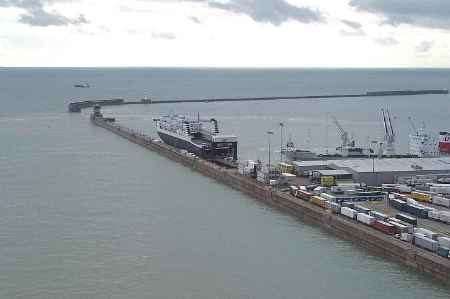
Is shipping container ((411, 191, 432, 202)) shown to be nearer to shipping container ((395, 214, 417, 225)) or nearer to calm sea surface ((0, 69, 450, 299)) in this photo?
shipping container ((395, 214, 417, 225))

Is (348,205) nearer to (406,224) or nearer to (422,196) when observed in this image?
(406,224)

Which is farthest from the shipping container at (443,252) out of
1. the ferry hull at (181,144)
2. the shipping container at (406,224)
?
the ferry hull at (181,144)

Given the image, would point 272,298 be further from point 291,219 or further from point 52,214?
point 52,214

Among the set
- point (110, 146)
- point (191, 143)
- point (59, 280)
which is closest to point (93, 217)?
point (59, 280)

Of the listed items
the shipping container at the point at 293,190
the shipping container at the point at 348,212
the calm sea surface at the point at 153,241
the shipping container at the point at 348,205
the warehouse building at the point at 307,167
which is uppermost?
the warehouse building at the point at 307,167

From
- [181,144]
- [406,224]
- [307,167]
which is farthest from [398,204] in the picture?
[181,144]

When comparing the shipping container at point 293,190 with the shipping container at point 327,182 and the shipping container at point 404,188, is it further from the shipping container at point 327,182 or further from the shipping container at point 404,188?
the shipping container at point 404,188

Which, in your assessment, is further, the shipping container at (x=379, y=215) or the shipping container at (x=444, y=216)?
the shipping container at (x=444, y=216)
